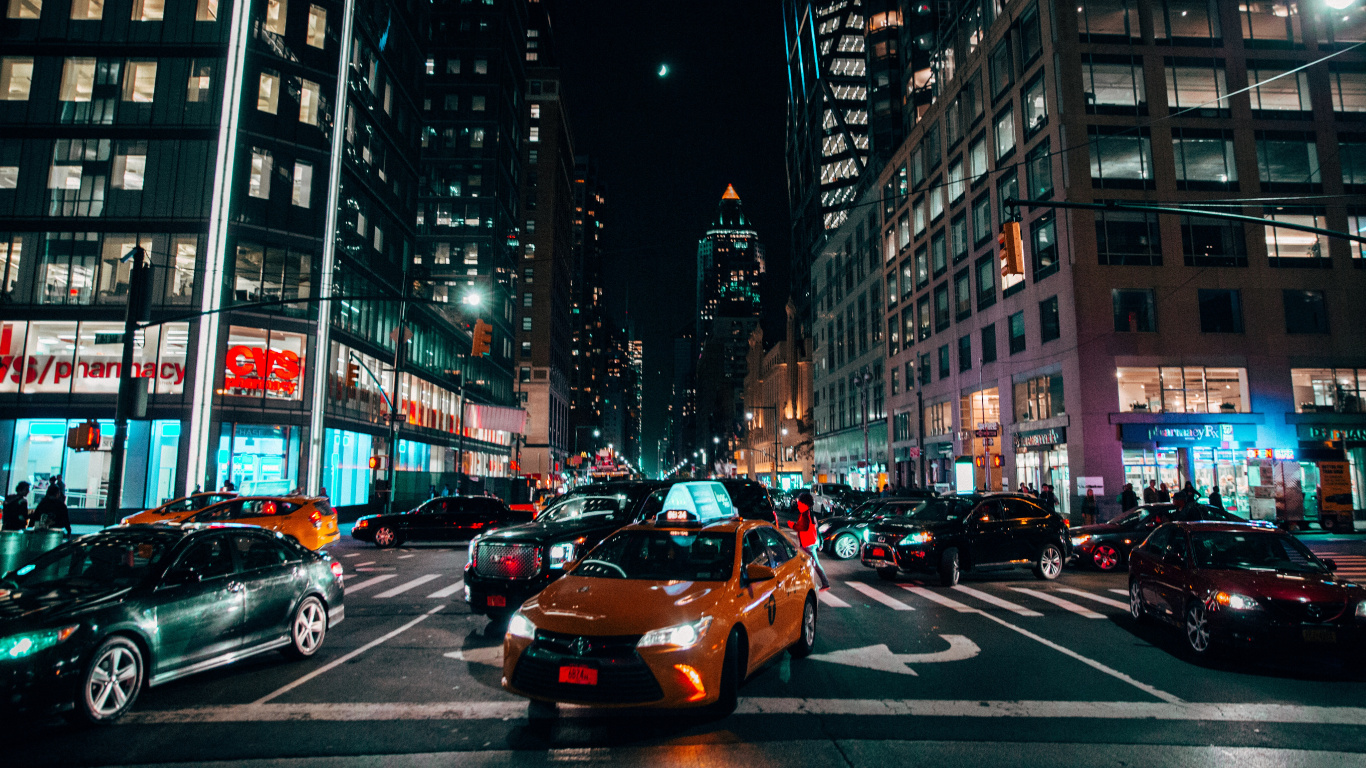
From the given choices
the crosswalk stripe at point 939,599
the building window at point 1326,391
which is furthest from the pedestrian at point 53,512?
the building window at point 1326,391

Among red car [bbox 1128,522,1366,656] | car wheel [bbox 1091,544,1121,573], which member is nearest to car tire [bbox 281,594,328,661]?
red car [bbox 1128,522,1366,656]

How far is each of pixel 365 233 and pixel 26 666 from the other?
37527 mm

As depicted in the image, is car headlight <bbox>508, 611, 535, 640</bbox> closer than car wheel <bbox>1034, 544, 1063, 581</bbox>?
Yes

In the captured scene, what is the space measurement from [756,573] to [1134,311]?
33783mm

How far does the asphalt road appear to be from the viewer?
5406 mm

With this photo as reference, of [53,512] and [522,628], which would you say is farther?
[53,512]

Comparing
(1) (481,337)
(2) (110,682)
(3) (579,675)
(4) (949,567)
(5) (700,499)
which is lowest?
(4) (949,567)

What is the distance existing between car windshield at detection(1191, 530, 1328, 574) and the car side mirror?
610 centimetres

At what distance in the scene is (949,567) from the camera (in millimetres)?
14625

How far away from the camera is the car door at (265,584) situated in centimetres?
777

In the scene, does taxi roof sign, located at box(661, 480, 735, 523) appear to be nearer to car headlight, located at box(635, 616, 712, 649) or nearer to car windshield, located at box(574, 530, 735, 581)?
car windshield, located at box(574, 530, 735, 581)

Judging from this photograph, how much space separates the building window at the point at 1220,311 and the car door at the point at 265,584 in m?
38.3

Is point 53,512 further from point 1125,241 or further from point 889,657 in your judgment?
Result: point 1125,241

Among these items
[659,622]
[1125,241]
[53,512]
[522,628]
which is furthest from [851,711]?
[1125,241]
